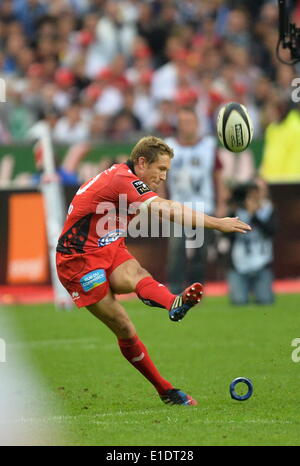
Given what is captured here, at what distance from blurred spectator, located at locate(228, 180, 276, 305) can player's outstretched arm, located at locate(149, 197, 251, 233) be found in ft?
22.2

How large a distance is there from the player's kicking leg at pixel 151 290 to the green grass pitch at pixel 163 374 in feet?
2.44

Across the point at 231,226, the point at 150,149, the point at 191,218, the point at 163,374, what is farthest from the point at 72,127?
the point at 231,226

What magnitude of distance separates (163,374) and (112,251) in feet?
5.97

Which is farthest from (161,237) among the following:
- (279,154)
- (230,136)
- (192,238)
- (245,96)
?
(230,136)

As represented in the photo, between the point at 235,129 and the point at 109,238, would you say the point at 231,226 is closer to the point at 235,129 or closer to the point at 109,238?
the point at 109,238

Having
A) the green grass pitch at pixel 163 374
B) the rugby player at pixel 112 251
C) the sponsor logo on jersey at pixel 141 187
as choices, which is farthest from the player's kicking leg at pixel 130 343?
the sponsor logo on jersey at pixel 141 187

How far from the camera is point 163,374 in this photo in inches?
352

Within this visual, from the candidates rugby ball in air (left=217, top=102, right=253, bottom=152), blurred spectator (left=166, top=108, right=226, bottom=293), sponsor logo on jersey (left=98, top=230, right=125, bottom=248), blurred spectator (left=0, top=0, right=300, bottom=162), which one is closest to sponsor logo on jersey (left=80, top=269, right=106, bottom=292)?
sponsor logo on jersey (left=98, top=230, right=125, bottom=248)

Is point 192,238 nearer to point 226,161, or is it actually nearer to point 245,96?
point 226,161

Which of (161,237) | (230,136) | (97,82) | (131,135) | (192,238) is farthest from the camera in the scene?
(97,82)

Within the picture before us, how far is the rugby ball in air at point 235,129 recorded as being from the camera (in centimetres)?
805

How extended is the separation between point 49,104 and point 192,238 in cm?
668

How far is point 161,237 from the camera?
14984mm

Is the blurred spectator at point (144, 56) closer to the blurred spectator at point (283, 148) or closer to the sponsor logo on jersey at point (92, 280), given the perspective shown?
the blurred spectator at point (283, 148)
